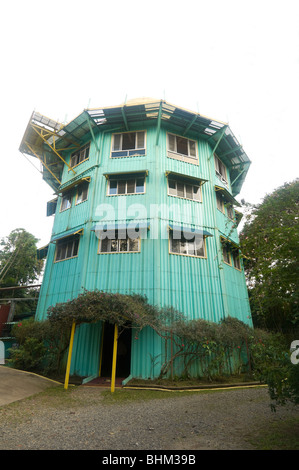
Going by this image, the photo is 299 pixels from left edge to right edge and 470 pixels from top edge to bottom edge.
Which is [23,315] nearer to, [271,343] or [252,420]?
[271,343]

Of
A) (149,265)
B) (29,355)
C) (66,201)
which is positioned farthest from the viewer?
(66,201)

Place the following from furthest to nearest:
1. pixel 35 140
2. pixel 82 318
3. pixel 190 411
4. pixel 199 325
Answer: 1. pixel 35 140
2. pixel 199 325
3. pixel 82 318
4. pixel 190 411

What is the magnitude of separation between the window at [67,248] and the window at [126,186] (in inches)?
131

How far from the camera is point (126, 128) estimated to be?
50.7 feet

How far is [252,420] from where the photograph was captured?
206 inches

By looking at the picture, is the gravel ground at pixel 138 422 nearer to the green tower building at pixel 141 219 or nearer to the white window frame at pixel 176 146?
the green tower building at pixel 141 219

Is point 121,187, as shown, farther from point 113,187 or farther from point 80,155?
point 80,155

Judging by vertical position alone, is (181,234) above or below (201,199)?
below

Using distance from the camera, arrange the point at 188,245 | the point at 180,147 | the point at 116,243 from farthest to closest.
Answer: the point at 180,147
the point at 188,245
the point at 116,243

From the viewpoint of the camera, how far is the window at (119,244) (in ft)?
42.4

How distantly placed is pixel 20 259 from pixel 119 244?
1643cm

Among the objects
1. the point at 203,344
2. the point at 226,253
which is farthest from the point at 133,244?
the point at 226,253
